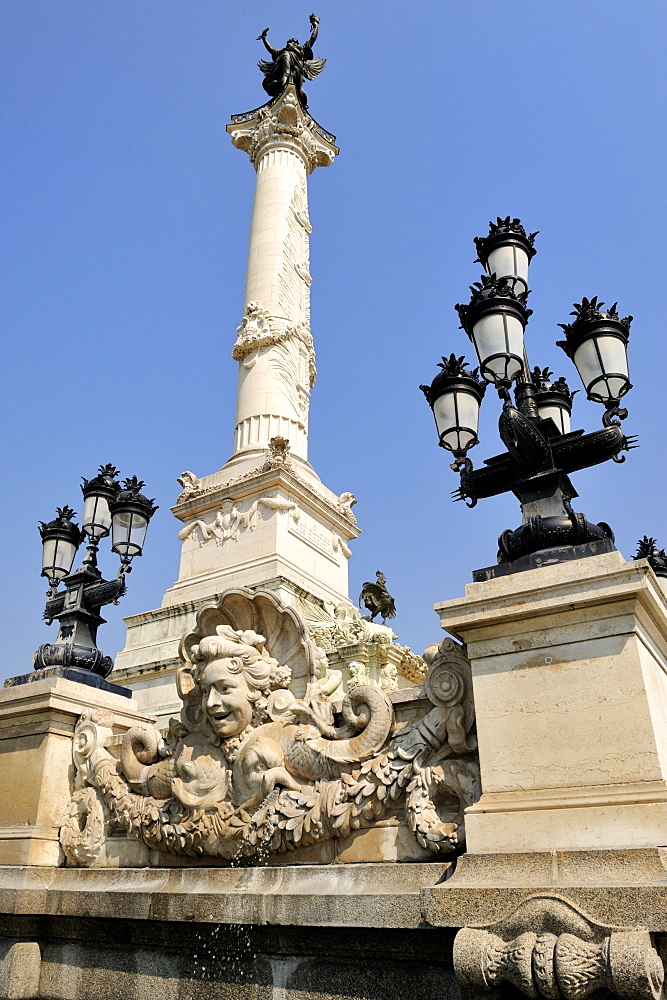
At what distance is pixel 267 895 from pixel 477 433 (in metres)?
3.97

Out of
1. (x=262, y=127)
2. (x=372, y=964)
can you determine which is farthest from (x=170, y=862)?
(x=262, y=127)

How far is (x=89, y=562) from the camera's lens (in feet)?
28.7

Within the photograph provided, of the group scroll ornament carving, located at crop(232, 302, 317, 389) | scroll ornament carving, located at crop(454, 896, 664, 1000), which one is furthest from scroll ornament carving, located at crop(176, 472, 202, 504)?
scroll ornament carving, located at crop(454, 896, 664, 1000)

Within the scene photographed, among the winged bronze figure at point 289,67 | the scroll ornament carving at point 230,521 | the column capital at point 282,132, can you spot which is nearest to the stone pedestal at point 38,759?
the scroll ornament carving at point 230,521

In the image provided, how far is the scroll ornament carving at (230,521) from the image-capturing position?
17016 mm

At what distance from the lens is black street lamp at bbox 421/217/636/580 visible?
5.35 metres

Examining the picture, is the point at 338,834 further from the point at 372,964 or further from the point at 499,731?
the point at 499,731

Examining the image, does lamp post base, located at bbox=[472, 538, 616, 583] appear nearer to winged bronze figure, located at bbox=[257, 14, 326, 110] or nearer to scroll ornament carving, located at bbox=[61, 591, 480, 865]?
scroll ornament carving, located at bbox=[61, 591, 480, 865]

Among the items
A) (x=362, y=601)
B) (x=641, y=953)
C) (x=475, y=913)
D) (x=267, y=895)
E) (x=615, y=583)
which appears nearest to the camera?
(x=641, y=953)

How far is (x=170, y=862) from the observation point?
636 centimetres

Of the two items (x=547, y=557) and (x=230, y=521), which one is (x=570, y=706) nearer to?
(x=547, y=557)

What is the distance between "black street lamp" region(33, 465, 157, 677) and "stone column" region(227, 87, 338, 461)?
9.69 m

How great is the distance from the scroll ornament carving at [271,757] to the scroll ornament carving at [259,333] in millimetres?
14845

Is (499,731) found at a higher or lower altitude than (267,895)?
higher
